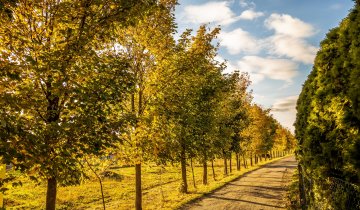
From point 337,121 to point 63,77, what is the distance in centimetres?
669

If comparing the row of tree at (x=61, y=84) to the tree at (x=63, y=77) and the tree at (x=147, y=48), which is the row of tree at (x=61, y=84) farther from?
the tree at (x=147, y=48)

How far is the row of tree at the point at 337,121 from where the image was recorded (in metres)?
6.62

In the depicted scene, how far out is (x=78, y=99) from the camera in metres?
7.52

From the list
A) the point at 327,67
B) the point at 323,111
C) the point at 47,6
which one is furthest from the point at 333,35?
the point at 47,6

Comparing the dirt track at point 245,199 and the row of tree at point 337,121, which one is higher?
the row of tree at point 337,121

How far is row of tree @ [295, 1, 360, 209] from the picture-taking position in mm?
6625

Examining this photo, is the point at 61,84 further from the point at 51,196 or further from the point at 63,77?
the point at 51,196

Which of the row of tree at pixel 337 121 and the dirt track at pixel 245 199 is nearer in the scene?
the row of tree at pixel 337 121

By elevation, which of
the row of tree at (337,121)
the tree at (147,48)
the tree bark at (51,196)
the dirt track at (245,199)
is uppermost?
the tree at (147,48)

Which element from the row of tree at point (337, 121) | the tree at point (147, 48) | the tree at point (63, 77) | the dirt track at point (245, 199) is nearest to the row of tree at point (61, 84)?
the tree at point (63, 77)

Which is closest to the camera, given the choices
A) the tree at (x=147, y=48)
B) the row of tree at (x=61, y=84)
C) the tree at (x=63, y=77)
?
the row of tree at (x=61, y=84)

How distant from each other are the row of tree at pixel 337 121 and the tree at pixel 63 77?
5.16 meters

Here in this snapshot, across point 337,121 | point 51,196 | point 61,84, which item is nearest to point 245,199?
point 337,121

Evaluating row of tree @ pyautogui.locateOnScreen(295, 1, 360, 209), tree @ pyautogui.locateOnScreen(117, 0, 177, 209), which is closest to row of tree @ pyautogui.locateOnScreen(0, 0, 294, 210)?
tree @ pyautogui.locateOnScreen(117, 0, 177, 209)
